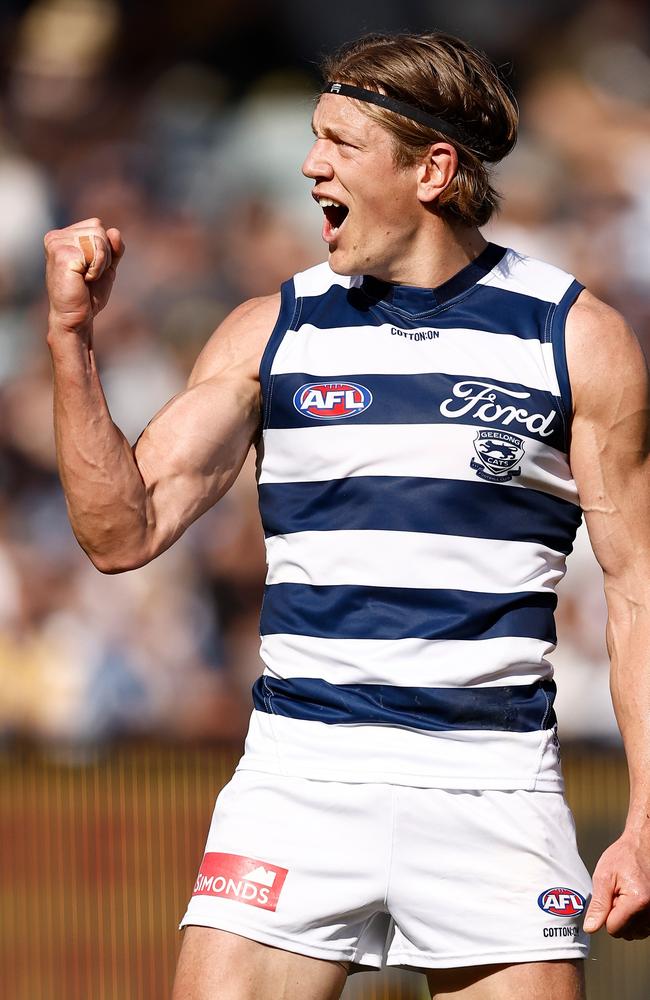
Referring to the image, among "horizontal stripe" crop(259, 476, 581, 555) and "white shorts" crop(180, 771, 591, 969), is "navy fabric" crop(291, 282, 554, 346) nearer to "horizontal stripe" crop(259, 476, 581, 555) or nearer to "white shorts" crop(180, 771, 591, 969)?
"horizontal stripe" crop(259, 476, 581, 555)

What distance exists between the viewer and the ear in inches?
112

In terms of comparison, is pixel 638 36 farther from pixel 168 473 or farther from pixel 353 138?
pixel 168 473

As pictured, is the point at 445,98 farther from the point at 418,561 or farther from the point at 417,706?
the point at 417,706

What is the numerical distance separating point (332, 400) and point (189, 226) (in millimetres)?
3827

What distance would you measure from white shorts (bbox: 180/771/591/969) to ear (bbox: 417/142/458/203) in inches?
45.8

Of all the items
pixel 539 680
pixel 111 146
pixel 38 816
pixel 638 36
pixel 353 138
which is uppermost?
pixel 638 36

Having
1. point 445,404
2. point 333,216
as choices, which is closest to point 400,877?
point 445,404

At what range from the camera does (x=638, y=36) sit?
645cm

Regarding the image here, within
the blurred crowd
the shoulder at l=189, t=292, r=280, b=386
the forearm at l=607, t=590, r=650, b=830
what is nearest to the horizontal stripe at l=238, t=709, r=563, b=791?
the forearm at l=607, t=590, r=650, b=830

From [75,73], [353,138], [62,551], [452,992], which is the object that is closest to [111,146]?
[75,73]

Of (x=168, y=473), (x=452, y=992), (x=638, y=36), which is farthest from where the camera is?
(x=638, y=36)

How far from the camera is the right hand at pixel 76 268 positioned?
2.58m

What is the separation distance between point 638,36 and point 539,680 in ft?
15.1

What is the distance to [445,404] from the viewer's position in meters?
2.66
